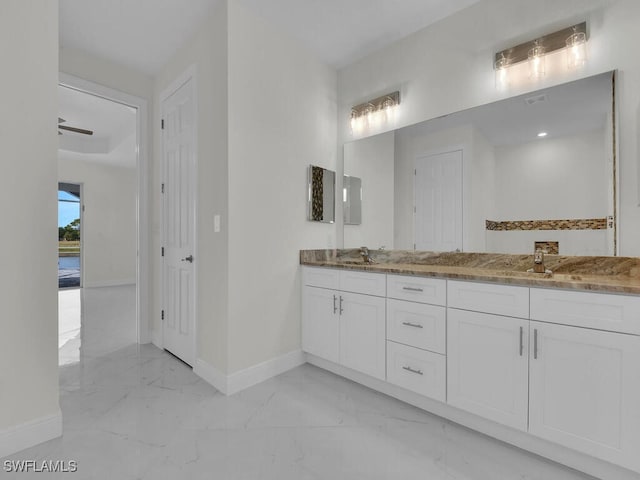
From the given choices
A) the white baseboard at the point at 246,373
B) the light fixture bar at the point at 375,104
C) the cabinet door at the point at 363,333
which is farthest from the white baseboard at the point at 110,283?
the light fixture bar at the point at 375,104

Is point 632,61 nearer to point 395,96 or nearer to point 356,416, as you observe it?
point 395,96

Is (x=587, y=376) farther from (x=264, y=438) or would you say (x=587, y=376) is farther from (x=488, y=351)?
(x=264, y=438)

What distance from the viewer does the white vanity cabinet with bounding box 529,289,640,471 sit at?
1.29m

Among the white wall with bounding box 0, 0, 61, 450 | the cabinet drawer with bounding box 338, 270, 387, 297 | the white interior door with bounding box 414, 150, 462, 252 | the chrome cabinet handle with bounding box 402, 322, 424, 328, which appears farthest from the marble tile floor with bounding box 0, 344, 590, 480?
the white interior door with bounding box 414, 150, 462, 252

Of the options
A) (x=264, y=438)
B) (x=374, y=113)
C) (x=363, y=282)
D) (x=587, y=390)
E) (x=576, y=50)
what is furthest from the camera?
(x=374, y=113)

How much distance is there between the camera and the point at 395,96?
2.62 m

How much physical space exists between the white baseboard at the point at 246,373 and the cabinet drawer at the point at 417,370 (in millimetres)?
874

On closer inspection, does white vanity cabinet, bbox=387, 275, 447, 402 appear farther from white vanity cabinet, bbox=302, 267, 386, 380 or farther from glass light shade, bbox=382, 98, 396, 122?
glass light shade, bbox=382, 98, 396, 122

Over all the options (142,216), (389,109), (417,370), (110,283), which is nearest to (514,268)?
(417,370)

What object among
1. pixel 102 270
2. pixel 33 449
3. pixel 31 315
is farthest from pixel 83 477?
pixel 102 270

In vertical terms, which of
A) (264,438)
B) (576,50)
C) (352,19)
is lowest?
(264,438)

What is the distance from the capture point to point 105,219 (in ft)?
22.2

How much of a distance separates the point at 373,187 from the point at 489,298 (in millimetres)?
1494

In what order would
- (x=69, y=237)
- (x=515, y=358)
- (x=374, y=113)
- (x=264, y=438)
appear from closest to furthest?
(x=515, y=358) → (x=264, y=438) → (x=374, y=113) → (x=69, y=237)
